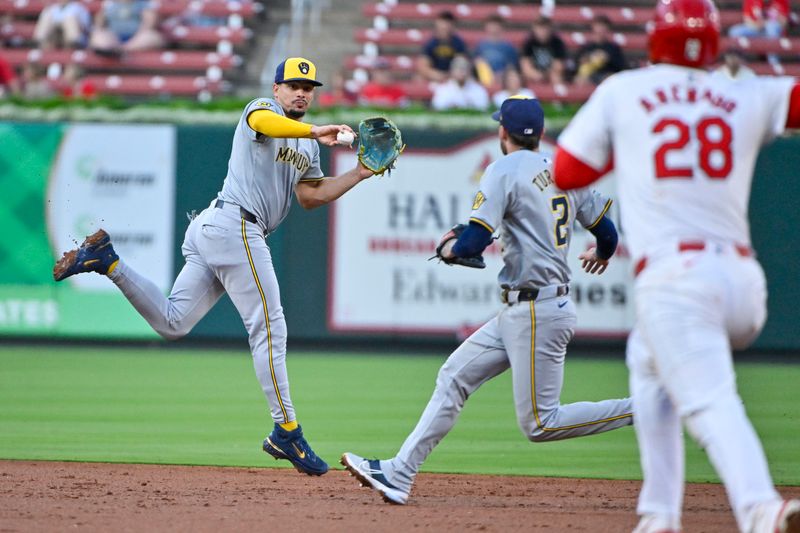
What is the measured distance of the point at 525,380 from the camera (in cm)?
586

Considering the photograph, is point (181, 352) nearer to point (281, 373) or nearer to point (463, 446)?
point (463, 446)

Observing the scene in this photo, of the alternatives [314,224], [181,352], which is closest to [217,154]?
[314,224]

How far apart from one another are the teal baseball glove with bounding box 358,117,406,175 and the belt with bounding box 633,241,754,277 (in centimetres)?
280

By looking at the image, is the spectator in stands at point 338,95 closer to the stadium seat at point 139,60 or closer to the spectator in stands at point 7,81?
the stadium seat at point 139,60

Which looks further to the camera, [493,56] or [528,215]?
[493,56]

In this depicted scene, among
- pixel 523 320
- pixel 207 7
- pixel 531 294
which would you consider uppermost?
pixel 207 7

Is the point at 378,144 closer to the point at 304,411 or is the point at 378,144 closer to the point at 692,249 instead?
the point at 692,249

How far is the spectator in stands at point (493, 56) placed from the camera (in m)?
16.0

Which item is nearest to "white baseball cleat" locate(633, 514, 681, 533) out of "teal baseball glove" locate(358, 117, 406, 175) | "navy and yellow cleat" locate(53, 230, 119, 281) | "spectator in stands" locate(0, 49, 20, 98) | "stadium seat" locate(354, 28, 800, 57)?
"teal baseball glove" locate(358, 117, 406, 175)

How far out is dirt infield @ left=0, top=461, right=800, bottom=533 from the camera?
17.9 ft

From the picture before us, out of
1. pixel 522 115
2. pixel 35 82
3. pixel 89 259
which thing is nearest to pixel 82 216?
pixel 35 82

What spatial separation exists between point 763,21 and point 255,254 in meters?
12.0

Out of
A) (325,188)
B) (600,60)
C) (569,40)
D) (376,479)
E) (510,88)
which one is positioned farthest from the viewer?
(569,40)

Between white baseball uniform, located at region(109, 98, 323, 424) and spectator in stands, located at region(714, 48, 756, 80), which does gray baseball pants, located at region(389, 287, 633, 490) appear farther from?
spectator in stands, located at region(714, 48, 756, 80)
